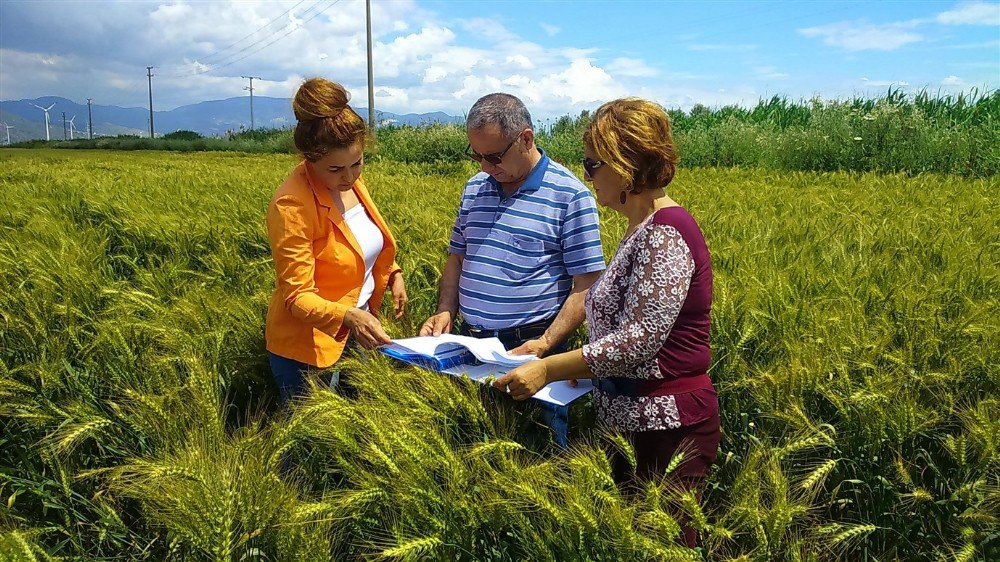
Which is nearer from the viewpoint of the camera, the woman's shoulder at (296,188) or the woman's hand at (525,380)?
the woman's hand at (525,380)

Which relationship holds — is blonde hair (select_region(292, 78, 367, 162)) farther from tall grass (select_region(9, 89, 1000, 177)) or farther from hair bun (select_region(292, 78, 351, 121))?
tall grass (select_region(9, 89, 1000, 177))

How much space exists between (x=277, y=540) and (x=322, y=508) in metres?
0.11

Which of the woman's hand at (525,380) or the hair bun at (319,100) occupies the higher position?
the hair bun at (319,100)

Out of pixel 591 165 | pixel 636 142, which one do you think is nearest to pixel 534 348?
pixel 591 165

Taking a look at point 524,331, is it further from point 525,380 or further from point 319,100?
point 319,100

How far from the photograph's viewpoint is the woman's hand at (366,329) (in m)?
2.23

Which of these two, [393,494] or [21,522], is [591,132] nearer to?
[393,494]

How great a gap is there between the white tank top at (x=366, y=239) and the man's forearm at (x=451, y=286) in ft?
0.97

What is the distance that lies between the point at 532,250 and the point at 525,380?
842 millimetres

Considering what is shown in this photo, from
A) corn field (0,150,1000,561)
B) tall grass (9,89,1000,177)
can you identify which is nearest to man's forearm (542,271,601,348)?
corn field (0,150,1000,561)

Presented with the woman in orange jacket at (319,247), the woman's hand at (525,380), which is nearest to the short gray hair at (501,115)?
the woman in orange jacket at (319,247)

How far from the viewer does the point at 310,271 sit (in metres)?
2.31

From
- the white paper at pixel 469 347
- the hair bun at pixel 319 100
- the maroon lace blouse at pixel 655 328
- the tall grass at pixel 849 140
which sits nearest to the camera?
the maroon lace blouse at pixel 655 328

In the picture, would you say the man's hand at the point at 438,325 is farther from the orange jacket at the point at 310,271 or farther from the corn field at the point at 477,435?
the orange jacket at the point at 310,271
